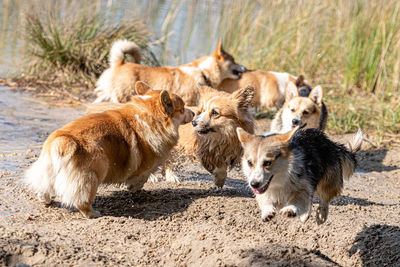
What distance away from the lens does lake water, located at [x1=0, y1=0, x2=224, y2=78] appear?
1110 cm

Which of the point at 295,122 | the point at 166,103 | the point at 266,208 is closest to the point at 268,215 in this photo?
the point at 266,208

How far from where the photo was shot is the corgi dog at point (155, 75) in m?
8.28

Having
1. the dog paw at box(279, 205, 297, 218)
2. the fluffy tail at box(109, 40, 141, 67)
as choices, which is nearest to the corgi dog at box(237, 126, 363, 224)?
the dog paw at box(279, 205, 297, 218)

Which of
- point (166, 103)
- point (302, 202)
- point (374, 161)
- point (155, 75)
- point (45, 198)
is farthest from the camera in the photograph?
point (155, 75)

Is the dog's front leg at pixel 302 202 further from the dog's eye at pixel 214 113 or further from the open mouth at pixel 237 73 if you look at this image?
the open mouth at pixel 237 73

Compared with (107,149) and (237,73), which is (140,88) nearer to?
(107,149)

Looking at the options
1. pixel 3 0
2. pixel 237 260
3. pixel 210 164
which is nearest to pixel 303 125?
pixel 210 164

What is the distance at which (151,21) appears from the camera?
1365 centimetres

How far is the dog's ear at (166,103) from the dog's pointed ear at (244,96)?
850mm

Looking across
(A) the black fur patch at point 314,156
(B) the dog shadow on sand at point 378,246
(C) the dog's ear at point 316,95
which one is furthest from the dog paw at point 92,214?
(C) the dog's ear at point 316,95

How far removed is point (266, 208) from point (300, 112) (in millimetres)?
3198

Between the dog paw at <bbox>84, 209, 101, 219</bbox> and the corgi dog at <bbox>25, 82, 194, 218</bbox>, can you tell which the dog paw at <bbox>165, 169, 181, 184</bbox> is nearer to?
the corgi dog at <bbox>25, 82, 194, 218</bbox>

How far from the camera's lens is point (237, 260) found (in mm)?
3328

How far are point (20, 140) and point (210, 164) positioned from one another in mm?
2598
